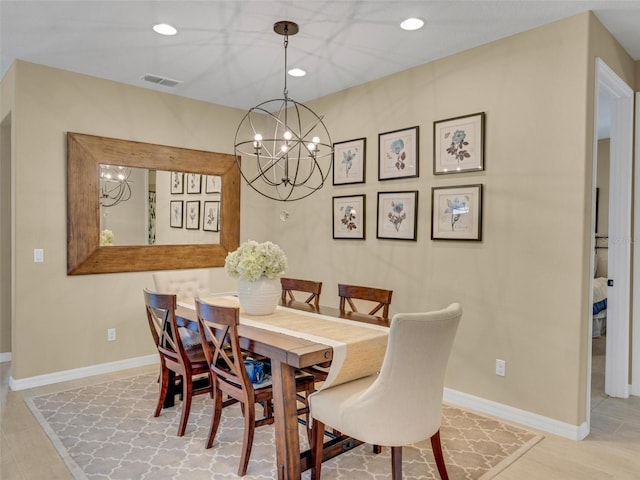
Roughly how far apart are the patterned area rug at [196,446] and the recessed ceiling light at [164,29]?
9.05ft

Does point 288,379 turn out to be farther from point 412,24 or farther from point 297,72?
point 297,72

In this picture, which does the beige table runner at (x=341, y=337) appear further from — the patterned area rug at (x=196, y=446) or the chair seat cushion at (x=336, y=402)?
the patterned area rug at (x=196, y=446)

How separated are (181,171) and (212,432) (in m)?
2.85

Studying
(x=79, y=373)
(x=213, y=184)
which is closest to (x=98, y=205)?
(x=213, y=184)

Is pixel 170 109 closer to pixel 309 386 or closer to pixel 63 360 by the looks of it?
pixel 63 360

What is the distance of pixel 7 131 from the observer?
4.34m

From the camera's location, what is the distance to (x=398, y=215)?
152 inches

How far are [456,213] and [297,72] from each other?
1.89 meters

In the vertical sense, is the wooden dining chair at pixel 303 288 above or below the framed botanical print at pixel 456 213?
below

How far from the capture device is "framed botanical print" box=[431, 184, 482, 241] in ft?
10.9

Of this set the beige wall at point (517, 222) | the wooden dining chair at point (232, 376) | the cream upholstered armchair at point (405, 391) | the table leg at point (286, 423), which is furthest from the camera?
the beige wall at point (517, 222)

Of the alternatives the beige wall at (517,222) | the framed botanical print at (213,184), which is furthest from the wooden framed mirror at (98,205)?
the beige wall at (517,222)

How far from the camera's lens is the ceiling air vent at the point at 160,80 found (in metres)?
3.98

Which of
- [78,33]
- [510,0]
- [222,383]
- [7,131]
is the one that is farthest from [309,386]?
[7,131]
